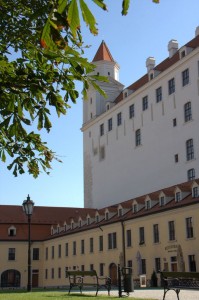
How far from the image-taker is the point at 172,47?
166 ft

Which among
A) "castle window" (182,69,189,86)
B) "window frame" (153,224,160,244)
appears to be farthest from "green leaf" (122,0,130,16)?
"castle window" (182,69,189,86)

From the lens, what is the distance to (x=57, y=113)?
618 cm

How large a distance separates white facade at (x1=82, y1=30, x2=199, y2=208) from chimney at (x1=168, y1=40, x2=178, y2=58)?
0.18ft

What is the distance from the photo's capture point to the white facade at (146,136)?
42.0 meters

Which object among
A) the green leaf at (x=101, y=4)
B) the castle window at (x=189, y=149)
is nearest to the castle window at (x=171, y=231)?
the castle window at (x=189, y=149)

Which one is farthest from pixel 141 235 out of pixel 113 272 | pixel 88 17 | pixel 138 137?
pixel 88 17

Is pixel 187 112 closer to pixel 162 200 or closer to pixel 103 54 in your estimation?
pixel 162 200

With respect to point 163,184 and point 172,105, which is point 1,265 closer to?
point 163,184

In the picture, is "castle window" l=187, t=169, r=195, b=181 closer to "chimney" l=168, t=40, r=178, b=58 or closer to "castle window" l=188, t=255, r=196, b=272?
"castle window" l=188, t=255, r=196, b=272

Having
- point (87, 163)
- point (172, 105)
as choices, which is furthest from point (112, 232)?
point (87, 163)

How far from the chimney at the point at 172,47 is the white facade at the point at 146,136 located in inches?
2.2

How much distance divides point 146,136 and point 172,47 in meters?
10.6

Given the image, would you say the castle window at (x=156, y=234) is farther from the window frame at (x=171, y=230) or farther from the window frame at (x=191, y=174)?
the window frame at (x=191, y=174)

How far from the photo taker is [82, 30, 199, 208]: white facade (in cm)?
4197
